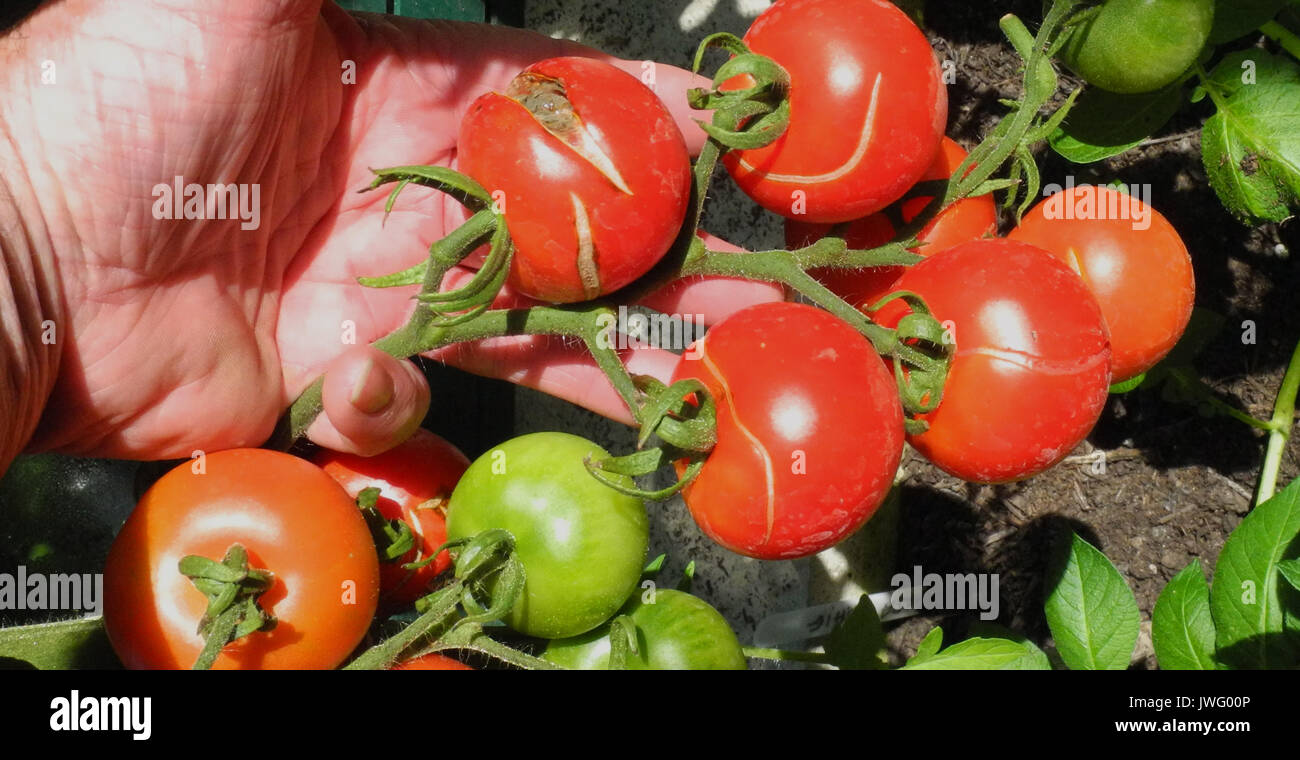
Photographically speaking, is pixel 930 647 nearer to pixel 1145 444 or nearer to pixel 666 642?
pixel 666 642

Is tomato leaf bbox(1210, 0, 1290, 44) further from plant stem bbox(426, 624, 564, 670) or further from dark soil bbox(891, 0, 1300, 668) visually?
plant stem bbox(426, 624, 564, 670)

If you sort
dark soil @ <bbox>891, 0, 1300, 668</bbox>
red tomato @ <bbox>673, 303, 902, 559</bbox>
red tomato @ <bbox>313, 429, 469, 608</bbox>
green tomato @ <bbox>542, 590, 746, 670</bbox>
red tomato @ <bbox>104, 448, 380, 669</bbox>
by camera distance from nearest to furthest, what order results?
1. red tomato @ <bbox>673, 303, 902, 559</bbox>
2. red tomato @ <bbox>104, 448, 380, 669</bbox>
3. green tomato @ <bbox>542, 590, 746, 670</bbox>
4. red tomato @ <bbox>313, 429, 469, 608</bbox>
5. dark soil @ <bbox>891, 0, 1300, 668</bbox>

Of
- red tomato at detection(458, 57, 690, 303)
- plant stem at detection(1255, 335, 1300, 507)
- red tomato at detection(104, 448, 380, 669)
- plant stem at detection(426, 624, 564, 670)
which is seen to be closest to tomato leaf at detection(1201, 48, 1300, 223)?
plant stem at detection(1255, 335, 1300, 507)

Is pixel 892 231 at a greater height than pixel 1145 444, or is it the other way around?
pixel 892 231

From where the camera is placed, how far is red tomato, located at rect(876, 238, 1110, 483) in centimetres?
90

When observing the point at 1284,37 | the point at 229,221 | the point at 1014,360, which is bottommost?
the point at 1014,360

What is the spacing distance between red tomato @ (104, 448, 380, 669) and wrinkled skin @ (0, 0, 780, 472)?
13cm

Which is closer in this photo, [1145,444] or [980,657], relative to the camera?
[980,657]

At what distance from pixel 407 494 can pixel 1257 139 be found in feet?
3.51

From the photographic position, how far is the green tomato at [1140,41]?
3.41 feet

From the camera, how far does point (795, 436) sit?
2.83 ft

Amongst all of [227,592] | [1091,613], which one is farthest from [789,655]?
[227,592]
